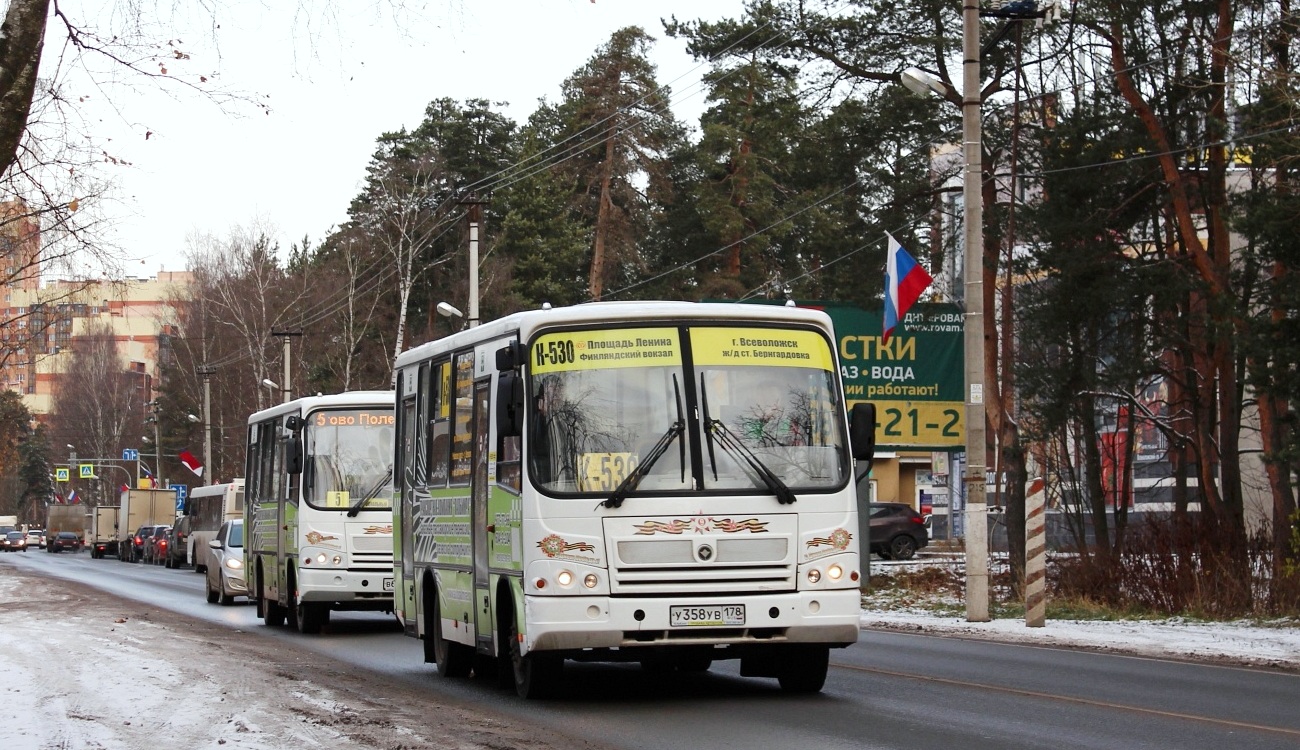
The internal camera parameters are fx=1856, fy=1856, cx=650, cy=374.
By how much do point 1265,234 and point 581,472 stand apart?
51.2 feet

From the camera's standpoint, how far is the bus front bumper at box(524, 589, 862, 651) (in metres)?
13.0

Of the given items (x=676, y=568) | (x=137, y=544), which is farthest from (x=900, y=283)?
(x=137, y=544)

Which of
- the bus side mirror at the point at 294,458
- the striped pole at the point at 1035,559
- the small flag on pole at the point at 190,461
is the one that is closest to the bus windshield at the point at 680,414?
the striped pole at the point at 1035,559

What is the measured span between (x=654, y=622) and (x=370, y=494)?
11.9 m

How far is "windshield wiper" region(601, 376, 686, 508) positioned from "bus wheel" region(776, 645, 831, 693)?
1967 mm

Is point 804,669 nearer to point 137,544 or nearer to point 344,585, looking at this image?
point 344,585

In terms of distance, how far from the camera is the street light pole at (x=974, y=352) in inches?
942

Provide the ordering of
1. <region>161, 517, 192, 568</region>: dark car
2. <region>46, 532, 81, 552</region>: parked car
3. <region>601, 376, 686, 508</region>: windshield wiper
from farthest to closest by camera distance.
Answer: <region>46, 532, 81, 552</region>: parked car
<region>161, 517, 192, 568</region>: dark car
<region>601, 376, 686, 508</region>: windshield wiper

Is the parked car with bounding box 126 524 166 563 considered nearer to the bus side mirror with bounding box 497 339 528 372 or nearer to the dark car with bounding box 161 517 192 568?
the dark car with bounding box 161 517 192 568

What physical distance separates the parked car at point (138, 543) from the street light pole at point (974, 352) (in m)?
62.2

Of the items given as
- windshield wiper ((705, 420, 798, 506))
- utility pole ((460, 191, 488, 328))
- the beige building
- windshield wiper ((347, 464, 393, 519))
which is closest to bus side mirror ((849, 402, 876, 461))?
windshield wiper ((705, 420, 798, 506))

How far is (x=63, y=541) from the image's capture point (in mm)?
115000

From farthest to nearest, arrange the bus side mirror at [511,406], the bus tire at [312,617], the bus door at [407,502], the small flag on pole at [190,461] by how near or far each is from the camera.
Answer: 1. the small flag on pole at [190,461]
2. the bus tire at [312,617]
3. the bus door at [407,502]
4. the bus side mirror at [511,406]

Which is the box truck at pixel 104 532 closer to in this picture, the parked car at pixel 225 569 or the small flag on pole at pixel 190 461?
the small flag on pole at pixel 190 461
